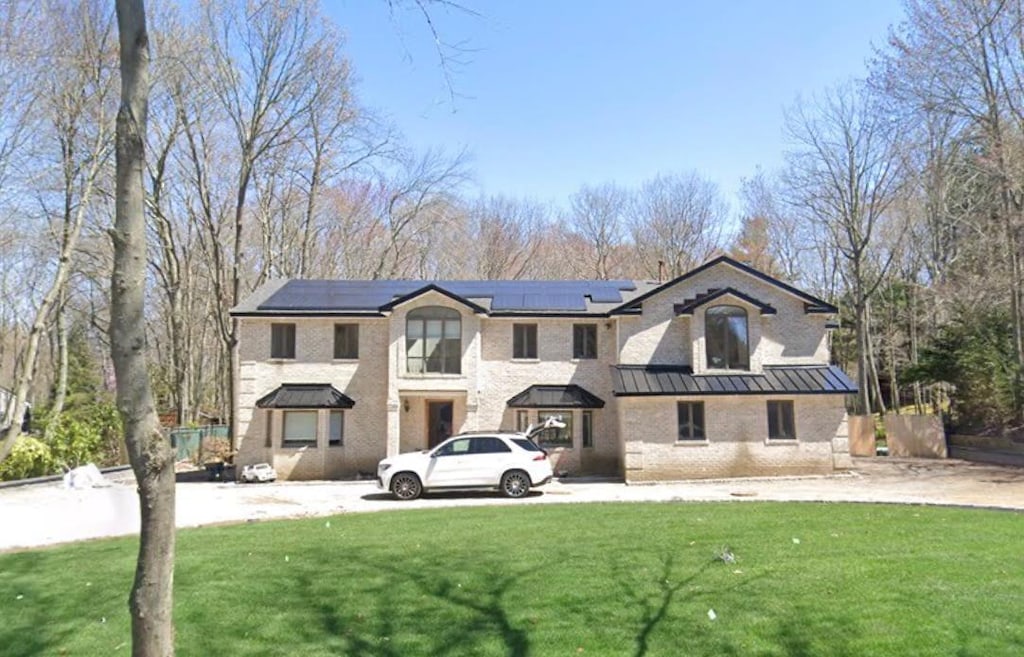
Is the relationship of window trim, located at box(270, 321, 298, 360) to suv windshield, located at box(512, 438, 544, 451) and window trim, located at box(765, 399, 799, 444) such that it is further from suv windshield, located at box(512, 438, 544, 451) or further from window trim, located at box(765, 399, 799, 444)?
window trim, located at box(765, 399, 799, 444)

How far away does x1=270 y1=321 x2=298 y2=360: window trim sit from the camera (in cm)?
2506

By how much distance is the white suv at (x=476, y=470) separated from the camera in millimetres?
18438

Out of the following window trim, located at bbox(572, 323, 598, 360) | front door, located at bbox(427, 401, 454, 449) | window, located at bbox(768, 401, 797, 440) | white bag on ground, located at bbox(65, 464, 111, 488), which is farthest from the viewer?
front door, located at bbox(427, 401, 454, 449)

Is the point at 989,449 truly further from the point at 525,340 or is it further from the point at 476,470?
the point at 476,470

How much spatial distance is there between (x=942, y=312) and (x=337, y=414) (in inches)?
1045

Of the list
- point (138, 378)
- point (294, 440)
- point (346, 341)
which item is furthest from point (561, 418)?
point (138, 378)

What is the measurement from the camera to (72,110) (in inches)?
841

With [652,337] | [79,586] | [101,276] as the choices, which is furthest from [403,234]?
[79,586]

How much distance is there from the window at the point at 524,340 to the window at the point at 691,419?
19.1 feet

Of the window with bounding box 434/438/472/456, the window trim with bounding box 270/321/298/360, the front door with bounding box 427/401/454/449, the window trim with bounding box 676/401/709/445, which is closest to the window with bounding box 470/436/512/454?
the window with bounding box 434/438/472/456

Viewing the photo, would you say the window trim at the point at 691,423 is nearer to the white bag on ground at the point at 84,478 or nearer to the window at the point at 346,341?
the window at the point at 346,341

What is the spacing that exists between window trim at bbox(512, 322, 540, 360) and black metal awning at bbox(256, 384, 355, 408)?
630cm

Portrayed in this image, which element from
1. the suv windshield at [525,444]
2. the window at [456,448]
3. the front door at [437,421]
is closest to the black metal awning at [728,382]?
the suv windshield at [525,444]

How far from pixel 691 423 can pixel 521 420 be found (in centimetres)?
607
